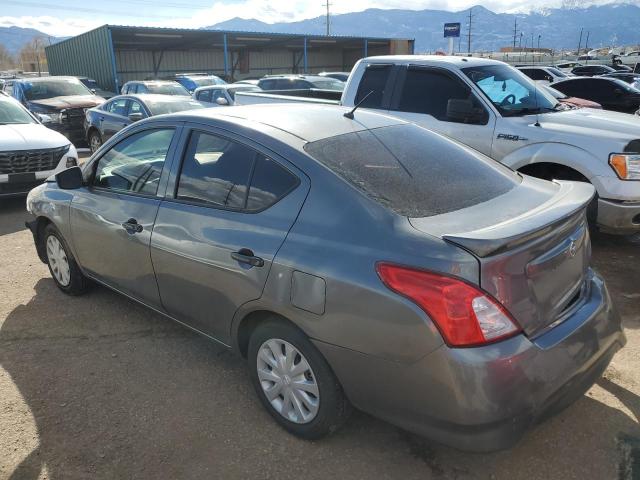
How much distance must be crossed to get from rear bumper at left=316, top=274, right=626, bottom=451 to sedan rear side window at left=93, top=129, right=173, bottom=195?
1727 millimetres

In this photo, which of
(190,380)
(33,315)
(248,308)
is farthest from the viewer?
(33,315)

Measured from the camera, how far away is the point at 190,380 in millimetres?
3277

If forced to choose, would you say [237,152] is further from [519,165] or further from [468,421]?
[519,165]

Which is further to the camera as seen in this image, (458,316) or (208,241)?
(208,241)

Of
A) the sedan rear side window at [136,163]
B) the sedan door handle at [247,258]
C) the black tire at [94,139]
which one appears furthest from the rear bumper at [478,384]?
the black tire at [94,139]

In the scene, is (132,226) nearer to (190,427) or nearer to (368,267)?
(190,427)

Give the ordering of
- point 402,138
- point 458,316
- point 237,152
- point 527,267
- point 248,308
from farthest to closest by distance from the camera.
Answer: point 402,138, point 237,152, point 248,308, point 527,267, point 458,316

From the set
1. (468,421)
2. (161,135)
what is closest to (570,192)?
(468,421)

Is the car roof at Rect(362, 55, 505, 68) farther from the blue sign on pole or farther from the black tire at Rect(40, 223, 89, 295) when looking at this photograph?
the blue sign on pole

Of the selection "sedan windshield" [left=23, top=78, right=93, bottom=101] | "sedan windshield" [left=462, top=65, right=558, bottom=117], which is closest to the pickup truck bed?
"sedan windshield" [left=462, top=65, right=558, bottom=117]

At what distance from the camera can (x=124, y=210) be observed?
11.4 feet

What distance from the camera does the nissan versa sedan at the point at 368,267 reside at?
2.06 m

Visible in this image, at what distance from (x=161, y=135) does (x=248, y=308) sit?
1.41 m

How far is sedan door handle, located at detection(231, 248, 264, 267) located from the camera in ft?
8.42
